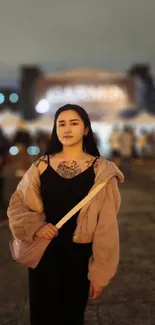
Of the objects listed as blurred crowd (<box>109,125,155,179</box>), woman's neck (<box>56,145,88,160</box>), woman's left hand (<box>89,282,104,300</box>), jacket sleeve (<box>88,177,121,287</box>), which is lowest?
blurred crowd (<box>109,125,155,179</box>)

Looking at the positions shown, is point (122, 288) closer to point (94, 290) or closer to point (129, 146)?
point (94, 290)

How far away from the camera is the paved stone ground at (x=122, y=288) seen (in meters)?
2.71

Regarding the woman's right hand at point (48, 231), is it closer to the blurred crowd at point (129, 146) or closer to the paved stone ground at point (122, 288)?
the paved stone ground at point (122, 288)

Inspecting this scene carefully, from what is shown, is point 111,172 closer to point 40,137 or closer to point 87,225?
point 87,225

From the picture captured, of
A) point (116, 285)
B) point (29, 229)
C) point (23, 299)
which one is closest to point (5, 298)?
point (23, 299)

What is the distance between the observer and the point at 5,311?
2.80 metres

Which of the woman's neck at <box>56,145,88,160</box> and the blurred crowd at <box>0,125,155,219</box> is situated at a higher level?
the woman's neck at <box>56,145,88,160</box>

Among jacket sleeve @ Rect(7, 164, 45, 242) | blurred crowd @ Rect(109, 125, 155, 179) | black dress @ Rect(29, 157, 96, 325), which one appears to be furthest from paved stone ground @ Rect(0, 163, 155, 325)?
blurred crowd @ Rect(109, 125, 155, 179)

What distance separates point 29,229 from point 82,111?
69 cm

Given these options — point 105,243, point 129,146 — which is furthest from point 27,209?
point 129,146

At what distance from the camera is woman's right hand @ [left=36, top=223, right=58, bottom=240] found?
5.88 ft

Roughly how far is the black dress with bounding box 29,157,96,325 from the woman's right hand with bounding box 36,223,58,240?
78 mm

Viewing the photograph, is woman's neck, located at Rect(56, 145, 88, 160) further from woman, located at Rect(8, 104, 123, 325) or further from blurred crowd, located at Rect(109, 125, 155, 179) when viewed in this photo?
blurred crowd, located at Rect(109, 125, 155, 179)

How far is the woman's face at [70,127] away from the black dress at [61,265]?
0.17 meters
